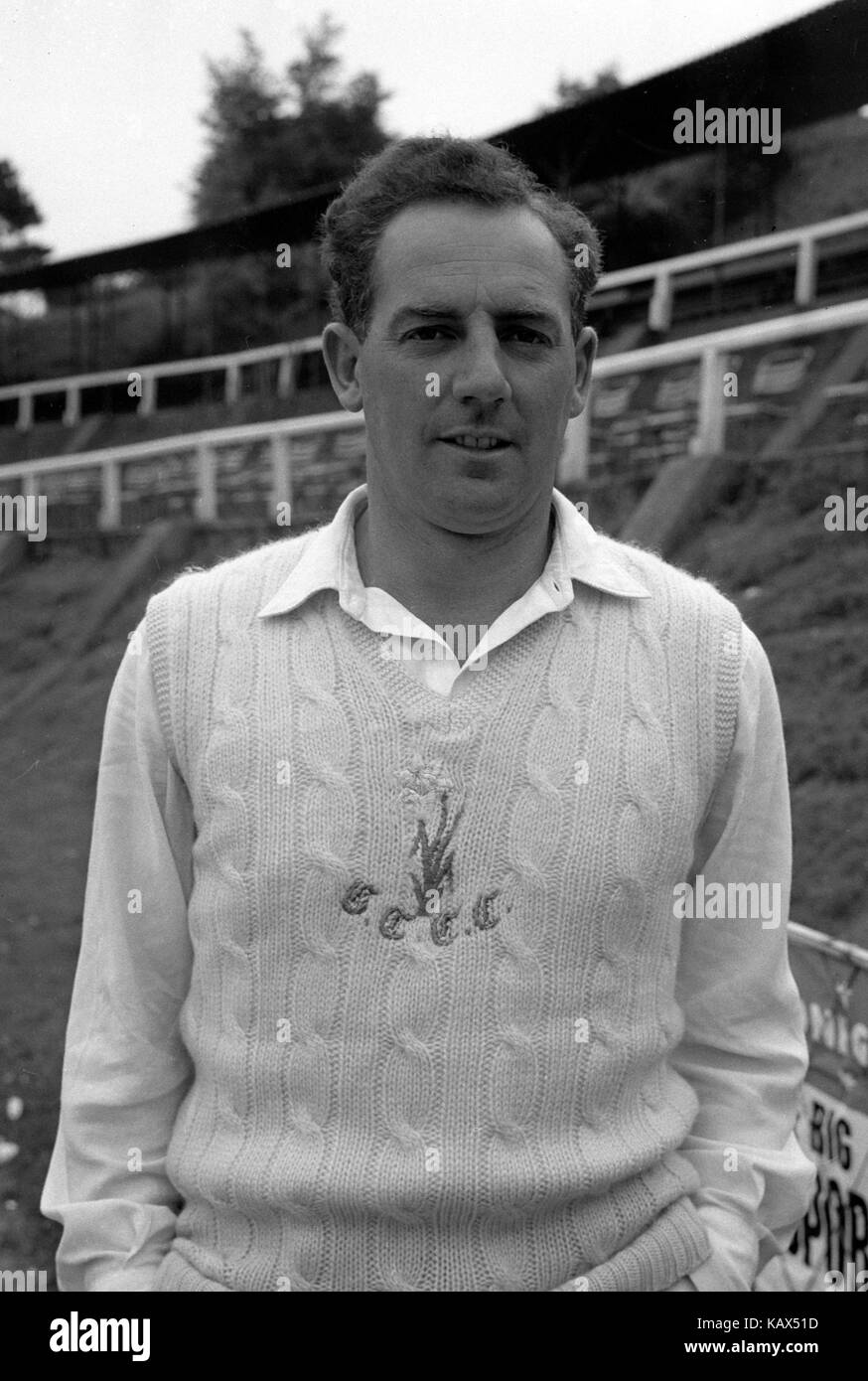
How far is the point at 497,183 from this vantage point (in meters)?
1.55

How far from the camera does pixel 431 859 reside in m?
1.51

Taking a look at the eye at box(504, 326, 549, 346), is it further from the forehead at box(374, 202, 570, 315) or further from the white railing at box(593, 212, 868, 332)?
the white railing at box(593, 212, 868, 332)

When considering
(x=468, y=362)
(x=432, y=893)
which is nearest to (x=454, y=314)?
(x=468, y=362)

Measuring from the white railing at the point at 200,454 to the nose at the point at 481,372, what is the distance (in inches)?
74.1

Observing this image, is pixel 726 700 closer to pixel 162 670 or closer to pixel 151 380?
pixel 162 670

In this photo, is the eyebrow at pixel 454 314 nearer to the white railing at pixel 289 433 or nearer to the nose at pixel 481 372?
the nose at pixel 481 372

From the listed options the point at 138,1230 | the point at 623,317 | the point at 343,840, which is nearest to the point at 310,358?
the point at 623,317

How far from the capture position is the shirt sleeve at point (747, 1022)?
163 cm

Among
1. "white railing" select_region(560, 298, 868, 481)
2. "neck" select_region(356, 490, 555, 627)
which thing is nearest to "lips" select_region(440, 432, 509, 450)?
"neck" select_region(356, 490, 555, 627)

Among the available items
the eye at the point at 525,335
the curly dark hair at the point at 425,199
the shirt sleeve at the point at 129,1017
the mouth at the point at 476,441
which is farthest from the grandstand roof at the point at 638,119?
the shirt sleeve at the point at 129,1017

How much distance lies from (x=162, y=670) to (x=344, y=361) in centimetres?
45
